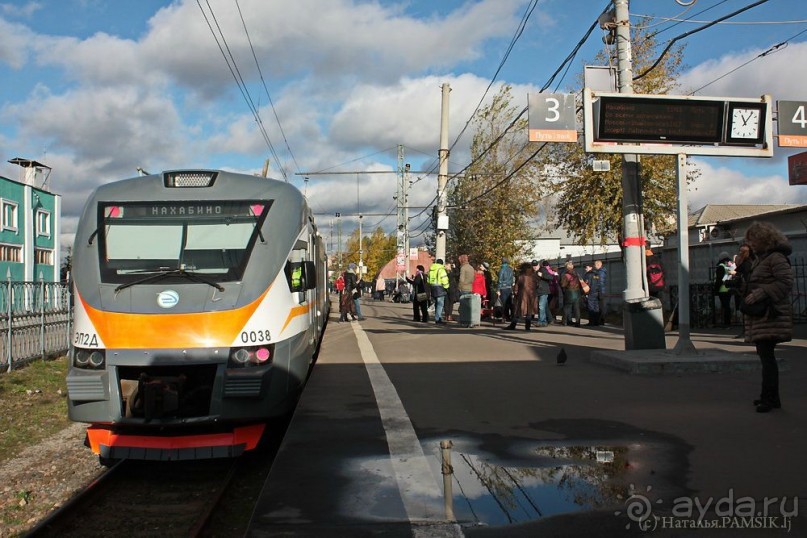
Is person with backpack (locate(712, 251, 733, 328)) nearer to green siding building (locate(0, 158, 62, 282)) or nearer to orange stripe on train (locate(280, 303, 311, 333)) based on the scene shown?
orange stripe on train (locate(280, 303, 311, 333))

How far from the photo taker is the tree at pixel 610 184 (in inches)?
894

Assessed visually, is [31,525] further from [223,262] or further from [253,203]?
[253,203]

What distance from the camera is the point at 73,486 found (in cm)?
607

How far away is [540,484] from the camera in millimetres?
4629

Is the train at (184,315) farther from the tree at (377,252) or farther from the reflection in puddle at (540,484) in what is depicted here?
the tree at (377,252)

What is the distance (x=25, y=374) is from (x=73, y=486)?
244 inches

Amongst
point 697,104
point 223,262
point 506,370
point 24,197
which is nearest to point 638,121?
point 697,104

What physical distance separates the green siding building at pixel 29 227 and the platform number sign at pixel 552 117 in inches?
1200

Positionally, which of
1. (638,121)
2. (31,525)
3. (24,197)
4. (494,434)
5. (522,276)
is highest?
(24,197)

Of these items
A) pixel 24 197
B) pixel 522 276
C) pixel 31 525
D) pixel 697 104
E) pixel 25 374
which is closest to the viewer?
pixel 31 525

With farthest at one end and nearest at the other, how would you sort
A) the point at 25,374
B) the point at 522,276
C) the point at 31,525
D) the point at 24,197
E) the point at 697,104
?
the point at 24,197, the point at 522,276, the point at 25,374, the point at 697,104, the point at 31,525

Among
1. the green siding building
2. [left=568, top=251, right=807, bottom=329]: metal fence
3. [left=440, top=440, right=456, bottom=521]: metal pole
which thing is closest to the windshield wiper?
[left=440, top=440, right=456, bottom=521]: metal pole

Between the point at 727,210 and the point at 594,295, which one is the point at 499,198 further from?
the point at 727,210

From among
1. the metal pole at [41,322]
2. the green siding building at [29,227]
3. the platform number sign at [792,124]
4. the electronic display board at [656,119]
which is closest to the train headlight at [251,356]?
the electronic display board at [656,119]
